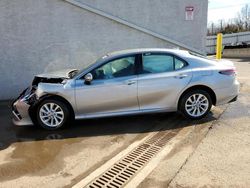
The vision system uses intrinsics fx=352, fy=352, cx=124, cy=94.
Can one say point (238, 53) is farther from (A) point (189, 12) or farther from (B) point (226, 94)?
(B) point (226, 94)

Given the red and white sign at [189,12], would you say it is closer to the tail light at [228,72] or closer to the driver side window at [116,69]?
the tail light at [228,72]

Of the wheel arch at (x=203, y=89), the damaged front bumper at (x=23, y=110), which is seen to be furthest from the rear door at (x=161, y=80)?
the damaged front bumper at (x=23, y=110)

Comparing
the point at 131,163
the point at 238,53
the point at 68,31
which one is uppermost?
the point at 68,31

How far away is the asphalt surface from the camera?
4.40 m

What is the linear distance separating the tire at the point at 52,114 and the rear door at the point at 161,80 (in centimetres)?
144

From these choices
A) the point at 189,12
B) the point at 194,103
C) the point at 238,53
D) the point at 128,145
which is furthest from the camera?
the point at 238,53

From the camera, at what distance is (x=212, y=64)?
6758mm

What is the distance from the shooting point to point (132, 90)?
6.49m

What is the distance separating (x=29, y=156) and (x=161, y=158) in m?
2.00

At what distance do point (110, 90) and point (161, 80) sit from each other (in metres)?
0.96

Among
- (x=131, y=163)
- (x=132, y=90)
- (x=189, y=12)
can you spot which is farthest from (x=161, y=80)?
(x=189, y=12)

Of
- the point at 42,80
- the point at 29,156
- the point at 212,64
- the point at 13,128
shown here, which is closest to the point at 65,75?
the point at 42,80

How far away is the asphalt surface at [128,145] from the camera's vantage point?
14.4 ft

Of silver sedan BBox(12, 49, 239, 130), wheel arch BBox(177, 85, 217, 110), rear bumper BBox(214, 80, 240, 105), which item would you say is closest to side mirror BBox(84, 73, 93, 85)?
silver sedan BBox(12, 49, 239, 130)
